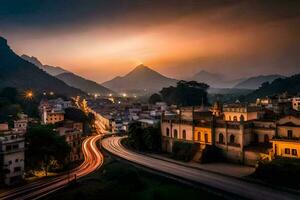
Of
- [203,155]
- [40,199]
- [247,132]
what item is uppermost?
[247,132]

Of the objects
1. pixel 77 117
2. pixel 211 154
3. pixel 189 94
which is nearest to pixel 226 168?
pixel 211 154

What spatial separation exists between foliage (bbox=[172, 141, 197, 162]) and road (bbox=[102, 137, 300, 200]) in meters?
2.49

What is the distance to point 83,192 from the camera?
1455 inches

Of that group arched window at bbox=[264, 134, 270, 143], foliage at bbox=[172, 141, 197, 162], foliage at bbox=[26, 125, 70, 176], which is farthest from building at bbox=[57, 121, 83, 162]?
arched window at bbox=[264, 134, 270, 143]

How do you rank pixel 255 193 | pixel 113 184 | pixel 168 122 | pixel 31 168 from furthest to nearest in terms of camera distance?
pixel 168 122 → pixel 31 168 → pixel 113 184 → pixel 255 193

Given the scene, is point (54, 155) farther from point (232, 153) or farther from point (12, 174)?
point (232, 153)

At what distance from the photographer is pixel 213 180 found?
125 feet

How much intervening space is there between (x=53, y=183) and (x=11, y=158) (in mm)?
6229

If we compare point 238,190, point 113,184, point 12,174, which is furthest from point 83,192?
point 238,190

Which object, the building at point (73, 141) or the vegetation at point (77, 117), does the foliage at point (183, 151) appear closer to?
the building at point (73, 141)

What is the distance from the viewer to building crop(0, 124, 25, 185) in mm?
40594

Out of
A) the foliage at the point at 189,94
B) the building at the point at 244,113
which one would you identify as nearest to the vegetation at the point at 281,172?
the building at the point at 244,113

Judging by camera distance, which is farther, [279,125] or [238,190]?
[279,125]

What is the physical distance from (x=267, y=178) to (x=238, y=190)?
4.31 metres
